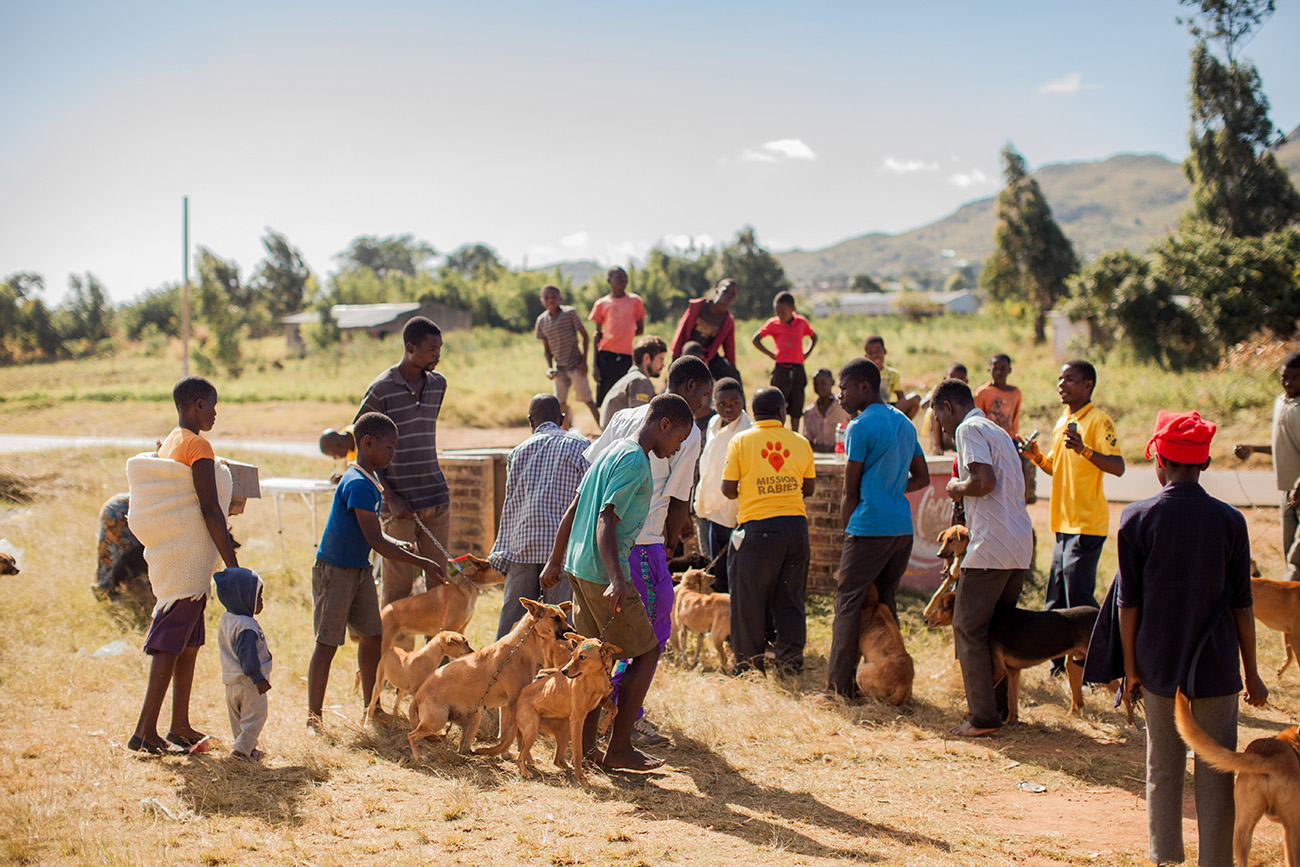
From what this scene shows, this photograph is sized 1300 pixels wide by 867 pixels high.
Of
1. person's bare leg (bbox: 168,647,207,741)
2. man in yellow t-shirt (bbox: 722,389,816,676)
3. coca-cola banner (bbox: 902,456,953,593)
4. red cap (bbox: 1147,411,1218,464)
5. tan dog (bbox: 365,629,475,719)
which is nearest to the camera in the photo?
red cap (bbox: 1147,411,1218,464)

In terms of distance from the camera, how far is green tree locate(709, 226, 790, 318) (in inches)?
2136

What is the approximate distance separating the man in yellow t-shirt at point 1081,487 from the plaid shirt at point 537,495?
2.96 meters

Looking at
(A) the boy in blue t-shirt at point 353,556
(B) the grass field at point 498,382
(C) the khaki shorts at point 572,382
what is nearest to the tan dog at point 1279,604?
(A) the boy in blue t-shirt at point 353,556

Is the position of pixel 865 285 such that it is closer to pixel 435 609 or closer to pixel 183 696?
pixel 435 609

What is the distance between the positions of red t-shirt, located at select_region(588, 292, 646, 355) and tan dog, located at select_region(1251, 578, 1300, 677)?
20.9 ft

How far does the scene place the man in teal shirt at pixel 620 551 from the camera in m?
4.39

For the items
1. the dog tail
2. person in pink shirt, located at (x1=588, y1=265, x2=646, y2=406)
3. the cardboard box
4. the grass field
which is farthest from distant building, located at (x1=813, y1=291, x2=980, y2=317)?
the dog tail

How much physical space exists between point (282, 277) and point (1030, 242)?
52578mm

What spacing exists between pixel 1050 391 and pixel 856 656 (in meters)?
18.2

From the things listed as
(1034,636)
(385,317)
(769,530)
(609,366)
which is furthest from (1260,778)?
(385,317)

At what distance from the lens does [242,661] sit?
15.9 feet

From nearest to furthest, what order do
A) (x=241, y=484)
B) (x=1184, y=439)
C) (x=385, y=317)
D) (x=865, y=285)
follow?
(x=1184, y=439), (x=241, y=484), (x=385, y=317), (x=865, y=285)

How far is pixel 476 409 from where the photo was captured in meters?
24.3

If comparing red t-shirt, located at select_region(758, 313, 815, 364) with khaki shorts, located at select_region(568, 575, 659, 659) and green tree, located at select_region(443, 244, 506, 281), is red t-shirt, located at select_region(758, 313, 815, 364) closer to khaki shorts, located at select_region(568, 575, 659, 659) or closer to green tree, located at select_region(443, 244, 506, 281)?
khaki shorts, located at select_region(568, 575, 659, 659)
